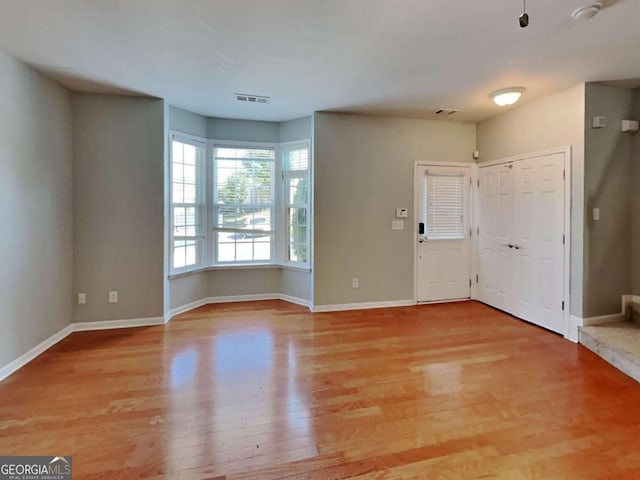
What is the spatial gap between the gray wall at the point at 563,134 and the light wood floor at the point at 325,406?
2.77ft

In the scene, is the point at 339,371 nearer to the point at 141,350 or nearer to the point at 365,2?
the point at 141,350

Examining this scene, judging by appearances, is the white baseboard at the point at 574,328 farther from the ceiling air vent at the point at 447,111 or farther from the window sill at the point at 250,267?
the window sill at the point at 250,267

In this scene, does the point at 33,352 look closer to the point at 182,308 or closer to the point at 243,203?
the point at 182,308

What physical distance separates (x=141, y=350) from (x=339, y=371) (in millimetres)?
1937

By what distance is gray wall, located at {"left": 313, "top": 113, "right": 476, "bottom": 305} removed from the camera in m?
4.36

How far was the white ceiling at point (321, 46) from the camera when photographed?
2.12 m

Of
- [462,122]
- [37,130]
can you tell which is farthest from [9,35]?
[462,122]

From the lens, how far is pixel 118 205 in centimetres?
374

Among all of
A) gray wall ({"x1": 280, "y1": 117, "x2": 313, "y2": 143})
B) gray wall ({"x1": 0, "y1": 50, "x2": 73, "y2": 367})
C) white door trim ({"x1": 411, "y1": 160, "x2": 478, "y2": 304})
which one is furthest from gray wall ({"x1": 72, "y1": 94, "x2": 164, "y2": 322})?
white door trim ({"x1": 411, "y1": 160, "x2": 478, "y2": 304})

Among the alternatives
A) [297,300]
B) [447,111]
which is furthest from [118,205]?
[447,111]

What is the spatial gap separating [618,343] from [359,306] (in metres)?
2.67

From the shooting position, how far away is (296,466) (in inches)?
66.4

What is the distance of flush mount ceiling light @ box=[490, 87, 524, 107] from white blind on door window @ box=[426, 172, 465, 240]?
1337 millimetres

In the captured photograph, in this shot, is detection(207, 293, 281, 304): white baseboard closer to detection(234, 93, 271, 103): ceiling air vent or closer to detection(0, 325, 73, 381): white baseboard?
detection(0, 325, 73, 381): white baseboard
